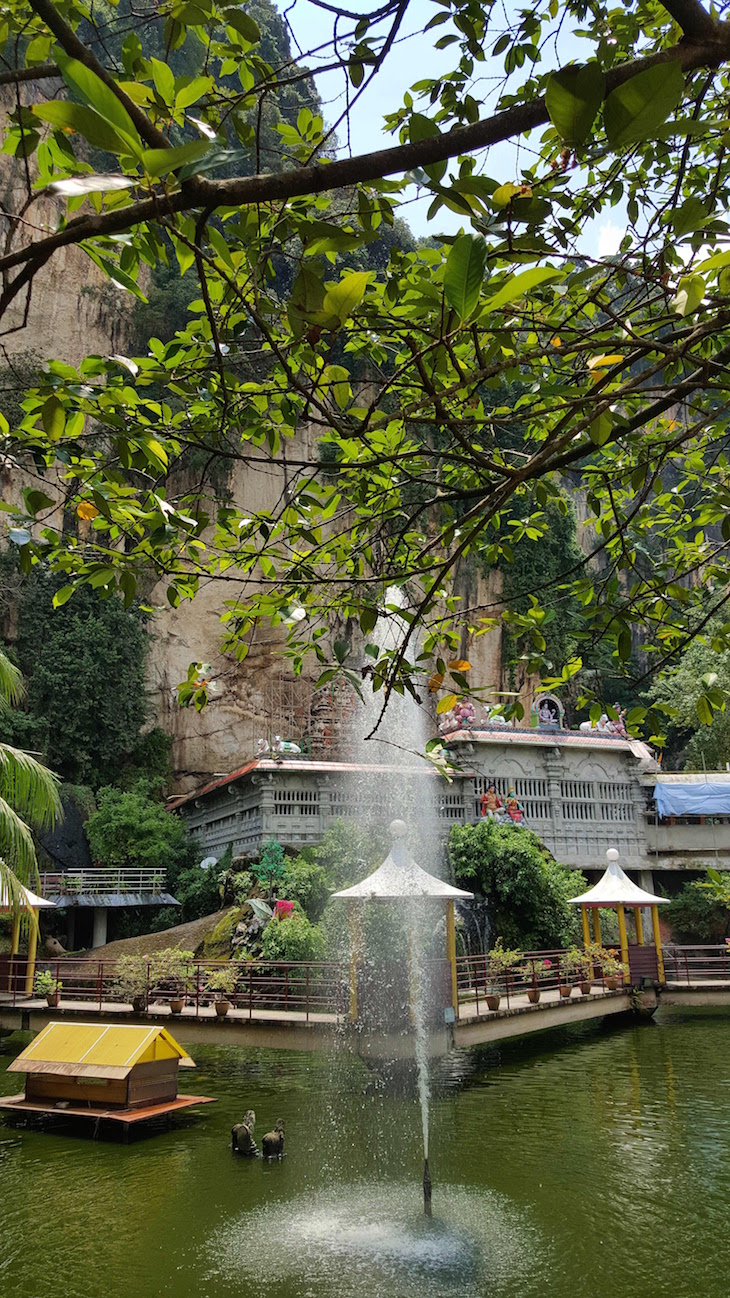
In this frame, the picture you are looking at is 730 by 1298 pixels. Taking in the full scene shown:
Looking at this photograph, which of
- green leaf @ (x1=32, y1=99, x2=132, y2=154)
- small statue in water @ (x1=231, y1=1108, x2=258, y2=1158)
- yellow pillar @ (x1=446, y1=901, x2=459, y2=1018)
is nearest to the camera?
green leaf @ (x1=32, y1=99, x2=132, y2=154)

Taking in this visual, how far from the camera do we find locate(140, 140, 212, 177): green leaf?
1189mm

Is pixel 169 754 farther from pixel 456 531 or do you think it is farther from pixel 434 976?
pixel 456 531

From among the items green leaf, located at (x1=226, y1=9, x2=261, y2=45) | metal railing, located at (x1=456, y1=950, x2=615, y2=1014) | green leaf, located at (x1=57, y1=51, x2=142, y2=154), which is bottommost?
metal railing, located at (x1=456, y1=950, x2=615, y2=1014)

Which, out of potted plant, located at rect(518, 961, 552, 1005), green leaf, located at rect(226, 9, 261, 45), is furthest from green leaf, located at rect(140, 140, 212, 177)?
potted plant, located at rect(518, 961, 552, 1005)

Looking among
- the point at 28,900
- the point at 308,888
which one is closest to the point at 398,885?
the point at 28,900

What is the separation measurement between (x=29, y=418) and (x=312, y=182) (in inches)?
47.9

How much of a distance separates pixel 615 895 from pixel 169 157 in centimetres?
1662

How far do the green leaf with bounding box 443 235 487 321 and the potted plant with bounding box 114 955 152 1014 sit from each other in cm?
1378

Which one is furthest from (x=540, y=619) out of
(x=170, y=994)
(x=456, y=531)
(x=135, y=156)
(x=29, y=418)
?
(x=170, y=994)

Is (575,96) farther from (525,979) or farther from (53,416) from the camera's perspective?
(525,979)

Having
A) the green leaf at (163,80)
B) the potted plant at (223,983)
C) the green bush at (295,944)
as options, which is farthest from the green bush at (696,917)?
the green leaf at (163,80)

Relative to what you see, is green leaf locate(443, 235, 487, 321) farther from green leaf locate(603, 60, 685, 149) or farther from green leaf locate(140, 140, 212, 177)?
green leaf locate(140, 140, 212, 177)

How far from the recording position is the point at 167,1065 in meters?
10.1

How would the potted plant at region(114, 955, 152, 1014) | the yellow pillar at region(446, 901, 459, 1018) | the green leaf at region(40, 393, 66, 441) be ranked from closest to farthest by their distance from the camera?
the green leaf at region(40, 393, 66, 441) < the yellow pillar at region(446, 901, 459, 1018) < the potted plant at region(114, 955, 152, 1014)
